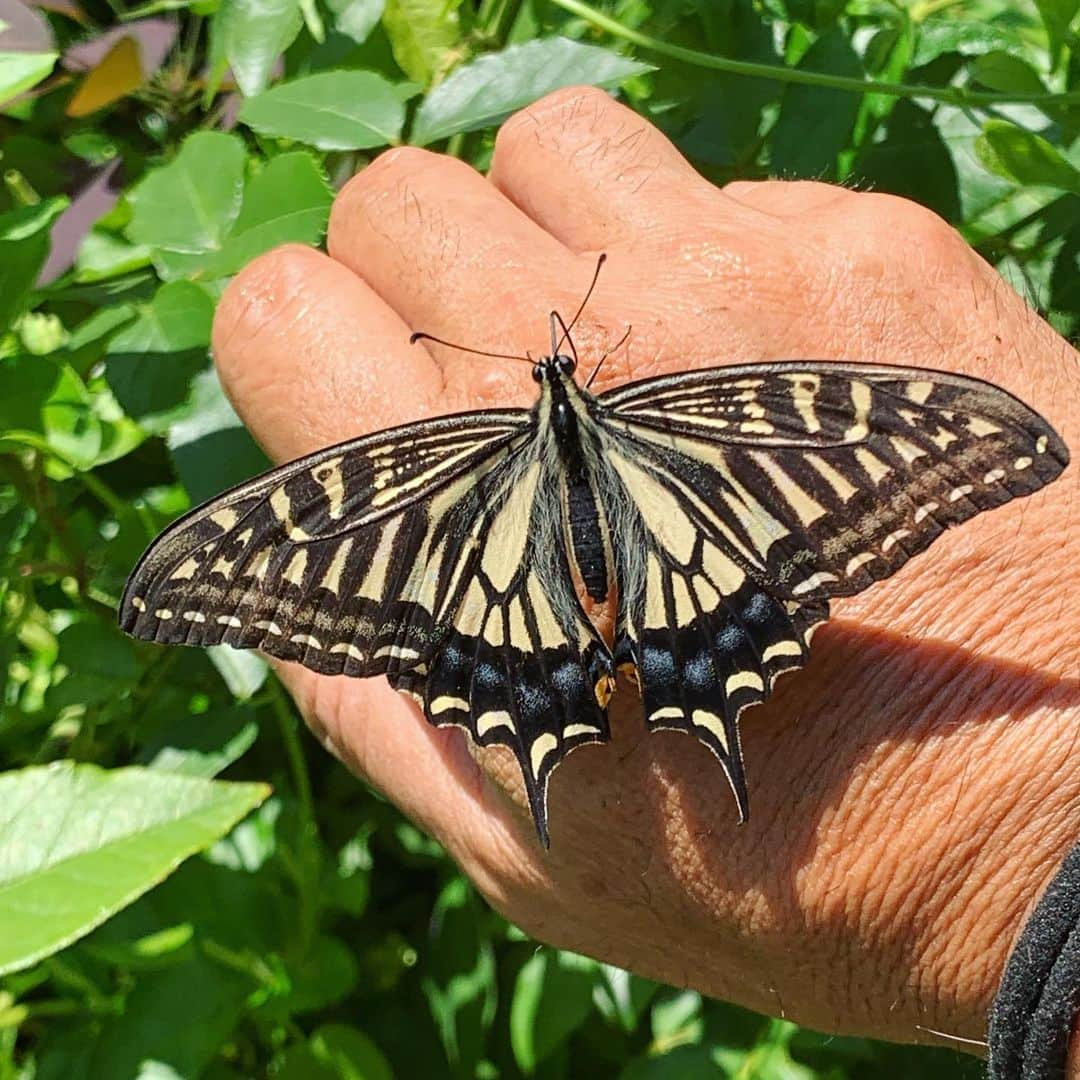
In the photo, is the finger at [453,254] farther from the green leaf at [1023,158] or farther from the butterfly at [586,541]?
the green leaf at [1023,158]

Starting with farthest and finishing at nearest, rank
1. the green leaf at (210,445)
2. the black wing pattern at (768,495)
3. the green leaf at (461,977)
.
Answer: the green leaf at (461,977) < the green leaf at (210,445) < the black wing pattern at (768,495)

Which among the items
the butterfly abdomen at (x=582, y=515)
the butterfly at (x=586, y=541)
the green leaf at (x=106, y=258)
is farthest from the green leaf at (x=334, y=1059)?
the green leaf at (x=106, y=258)

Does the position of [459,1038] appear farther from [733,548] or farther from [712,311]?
[712,311]

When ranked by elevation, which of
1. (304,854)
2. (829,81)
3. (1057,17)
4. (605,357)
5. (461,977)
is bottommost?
(461,977)

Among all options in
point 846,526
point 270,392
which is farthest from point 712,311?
point 270,392

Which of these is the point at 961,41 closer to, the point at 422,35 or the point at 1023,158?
the point at 1023,158

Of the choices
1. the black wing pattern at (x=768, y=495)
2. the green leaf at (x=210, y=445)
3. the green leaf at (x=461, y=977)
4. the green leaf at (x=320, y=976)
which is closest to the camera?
the black wing pattern at (x=768, y=495)

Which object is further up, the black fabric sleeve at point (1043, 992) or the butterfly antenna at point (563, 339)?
the butterfly antenna at point (563, 339)

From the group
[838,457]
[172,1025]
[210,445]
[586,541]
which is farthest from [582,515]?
[172,1025]
